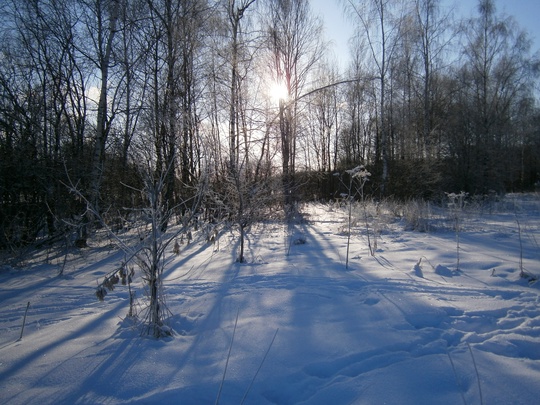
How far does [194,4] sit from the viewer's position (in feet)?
26.3

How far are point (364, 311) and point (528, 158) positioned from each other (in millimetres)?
34414

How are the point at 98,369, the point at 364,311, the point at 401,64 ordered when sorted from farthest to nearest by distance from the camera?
the point at 401,64 < the point at 364,311 < the point at 98,369

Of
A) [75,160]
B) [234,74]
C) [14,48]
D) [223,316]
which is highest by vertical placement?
[14,48]

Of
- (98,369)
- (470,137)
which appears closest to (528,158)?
(470,137)

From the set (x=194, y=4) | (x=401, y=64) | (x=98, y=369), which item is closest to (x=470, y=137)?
(x=401, y=64)

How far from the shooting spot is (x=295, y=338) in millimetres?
1974

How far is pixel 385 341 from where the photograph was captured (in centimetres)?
189

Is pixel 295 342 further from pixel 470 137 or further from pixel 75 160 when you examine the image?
pixel 470 137

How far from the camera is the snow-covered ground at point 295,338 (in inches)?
57.7

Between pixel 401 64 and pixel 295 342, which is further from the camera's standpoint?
pixel 401 64

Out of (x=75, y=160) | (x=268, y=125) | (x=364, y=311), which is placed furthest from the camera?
(x=268, y=125)

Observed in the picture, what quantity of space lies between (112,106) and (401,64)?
14296 mm

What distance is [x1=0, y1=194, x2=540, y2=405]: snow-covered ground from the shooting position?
57.7 inches

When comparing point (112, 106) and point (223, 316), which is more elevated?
point (112, 106)
